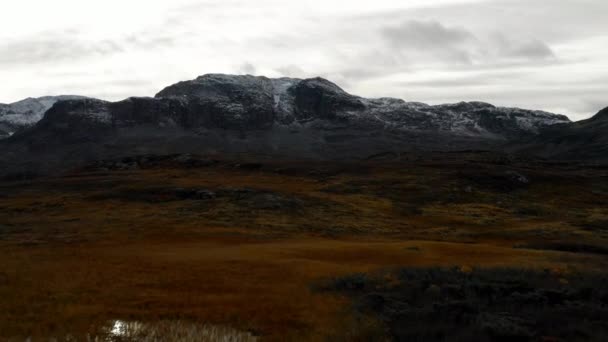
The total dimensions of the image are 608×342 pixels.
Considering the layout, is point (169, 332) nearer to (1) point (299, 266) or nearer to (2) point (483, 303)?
(2) point (483, 303)

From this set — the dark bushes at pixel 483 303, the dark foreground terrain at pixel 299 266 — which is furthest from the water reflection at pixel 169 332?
the dark bushes at pixel 483 303

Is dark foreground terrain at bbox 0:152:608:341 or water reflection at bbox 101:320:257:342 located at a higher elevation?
water reflection at bbox 101:320:257:342

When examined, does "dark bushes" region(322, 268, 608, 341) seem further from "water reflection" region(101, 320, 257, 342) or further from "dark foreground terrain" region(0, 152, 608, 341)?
"water reflection" region(101, 320, 257, 342)

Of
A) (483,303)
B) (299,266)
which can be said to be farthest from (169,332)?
(299,266)

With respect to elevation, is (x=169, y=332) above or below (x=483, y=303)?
above

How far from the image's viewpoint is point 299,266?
39094 mm

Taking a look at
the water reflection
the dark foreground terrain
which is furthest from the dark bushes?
the water reflection

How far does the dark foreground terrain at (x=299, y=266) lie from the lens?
23078mm

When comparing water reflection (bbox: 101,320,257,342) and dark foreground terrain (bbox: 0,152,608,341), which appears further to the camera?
dark foreground terrain (bbox: 0,152,608,341)

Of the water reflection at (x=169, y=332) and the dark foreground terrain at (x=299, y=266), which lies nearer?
the water reflection at (x=169, y=332)

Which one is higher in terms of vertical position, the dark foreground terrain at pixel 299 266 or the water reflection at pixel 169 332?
the water reflection at pixel 169 332

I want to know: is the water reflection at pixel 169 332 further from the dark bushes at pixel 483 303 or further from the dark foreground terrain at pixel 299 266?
the dark bushes at pixel 483 303

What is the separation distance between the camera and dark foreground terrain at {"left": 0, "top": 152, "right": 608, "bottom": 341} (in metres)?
23.1

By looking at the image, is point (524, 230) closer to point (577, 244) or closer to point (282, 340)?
point (577, 244)
